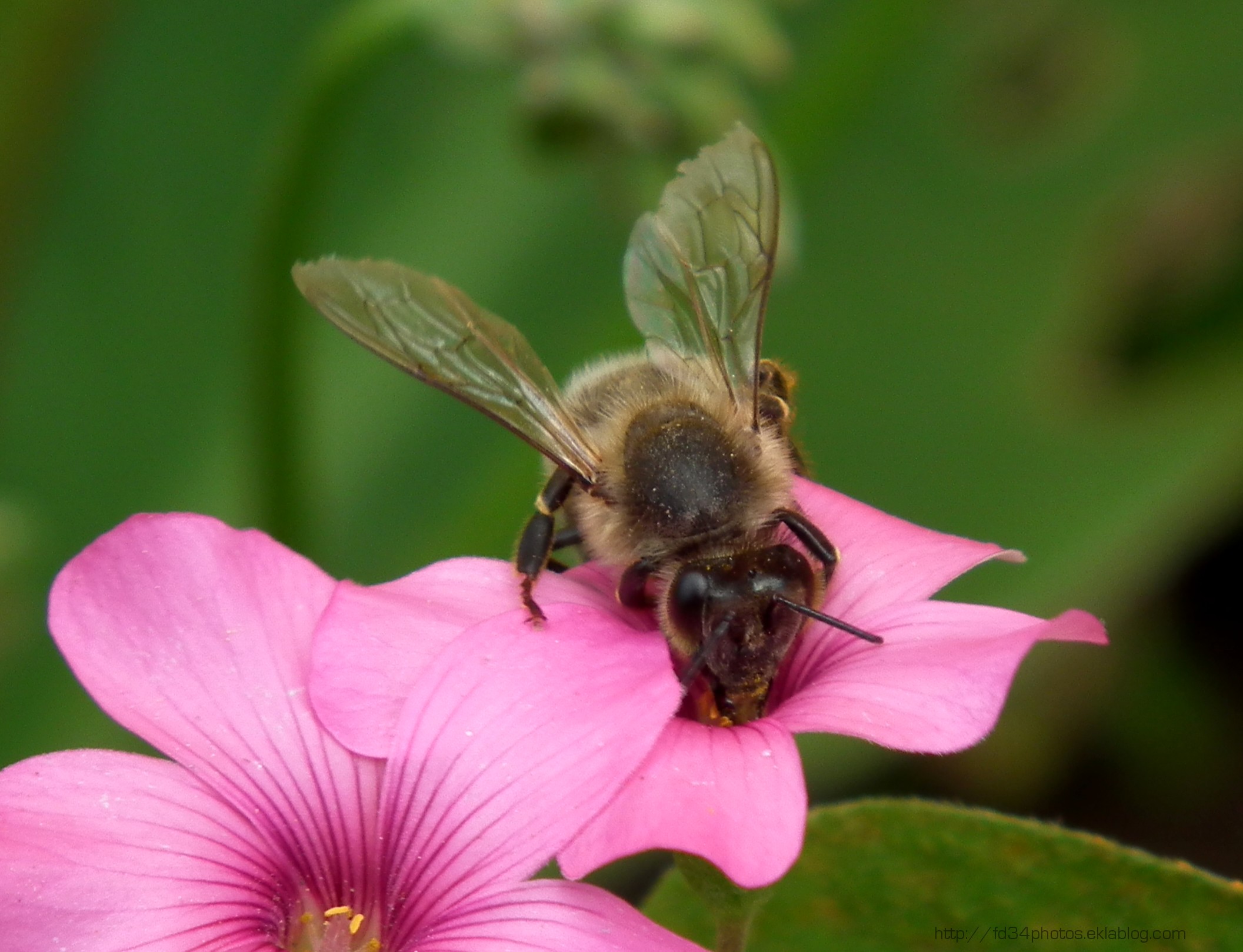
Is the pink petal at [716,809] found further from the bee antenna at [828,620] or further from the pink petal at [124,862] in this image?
the pink petal at [124,862]

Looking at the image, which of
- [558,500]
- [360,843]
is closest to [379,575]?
[558,500]

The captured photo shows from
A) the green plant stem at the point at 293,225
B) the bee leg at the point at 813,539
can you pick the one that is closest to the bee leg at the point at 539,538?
the bee leg at the point at 813,539

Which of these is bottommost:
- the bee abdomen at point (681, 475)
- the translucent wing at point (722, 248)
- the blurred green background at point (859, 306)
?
the blurred green background at point (859, 306)

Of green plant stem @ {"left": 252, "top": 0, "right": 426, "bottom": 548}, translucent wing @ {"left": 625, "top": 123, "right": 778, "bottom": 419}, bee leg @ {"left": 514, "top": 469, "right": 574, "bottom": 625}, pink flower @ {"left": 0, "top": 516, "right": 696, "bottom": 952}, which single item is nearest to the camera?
pink flower @ {"left": 0, "top": 516, "right": 696, "bottom": 952}

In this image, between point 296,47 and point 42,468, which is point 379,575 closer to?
point 42,468

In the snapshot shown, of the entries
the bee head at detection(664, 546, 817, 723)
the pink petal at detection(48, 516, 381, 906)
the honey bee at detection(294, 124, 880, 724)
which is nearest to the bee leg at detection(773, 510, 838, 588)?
the honey bee at detection(294, 124, 880, 724)

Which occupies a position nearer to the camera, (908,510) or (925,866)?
(925,866)

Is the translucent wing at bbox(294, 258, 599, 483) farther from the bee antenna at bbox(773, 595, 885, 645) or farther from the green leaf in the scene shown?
the green leaf

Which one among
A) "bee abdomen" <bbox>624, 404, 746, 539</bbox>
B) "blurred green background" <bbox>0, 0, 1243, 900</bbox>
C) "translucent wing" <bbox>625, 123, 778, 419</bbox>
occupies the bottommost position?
"blurred green background" <bbox>0, 0, 1243, 900</bbox>
